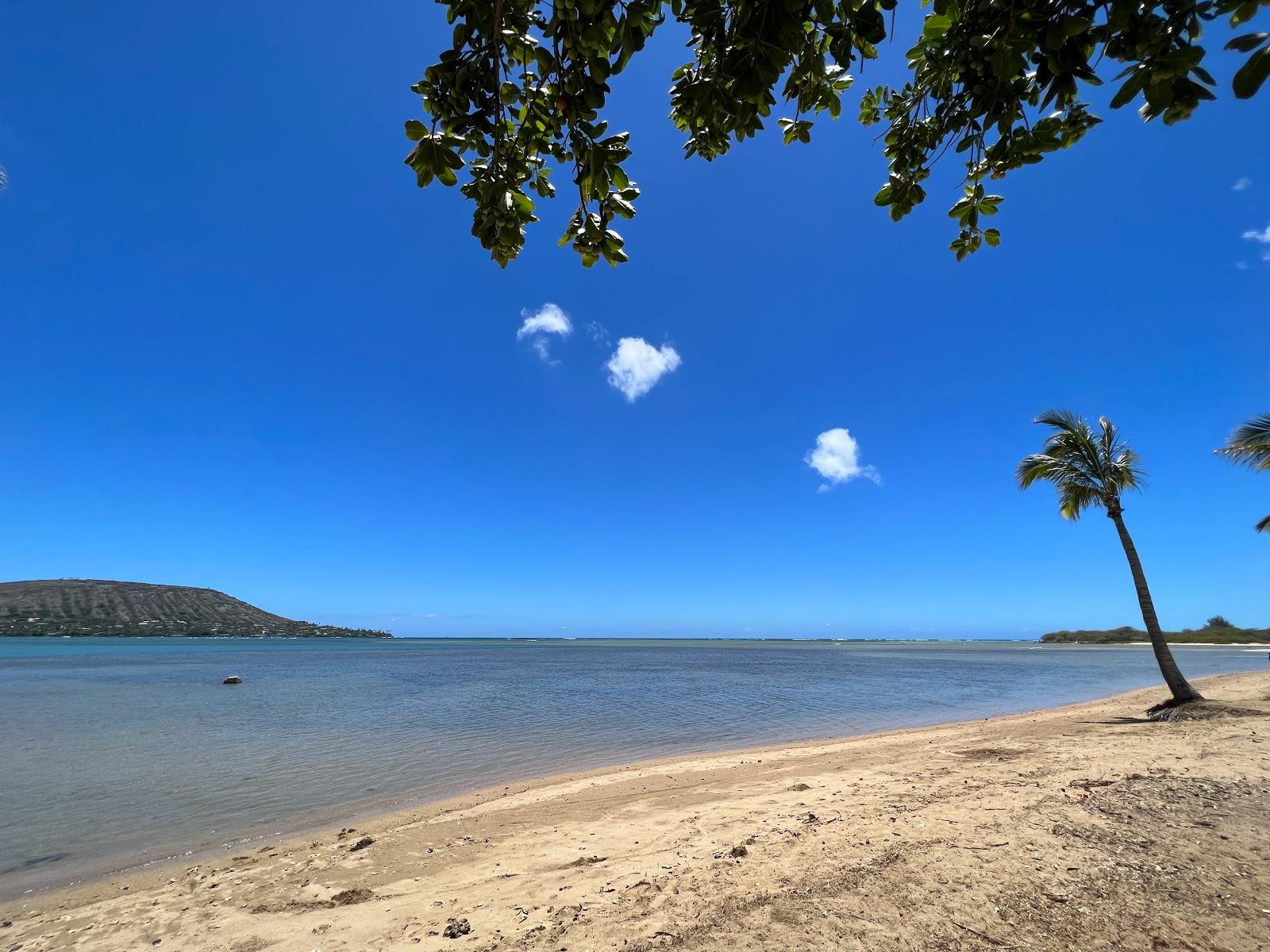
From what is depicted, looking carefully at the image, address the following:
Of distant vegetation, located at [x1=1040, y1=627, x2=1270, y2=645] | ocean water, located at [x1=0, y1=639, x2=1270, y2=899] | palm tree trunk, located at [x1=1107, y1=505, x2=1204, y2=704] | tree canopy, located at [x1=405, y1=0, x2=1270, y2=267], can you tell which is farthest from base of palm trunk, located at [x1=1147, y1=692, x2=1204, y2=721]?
distant vegetation, located at [x1=1040, y1=627, x2=1270, y2=645]

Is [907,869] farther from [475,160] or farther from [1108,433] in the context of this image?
[1108,433]

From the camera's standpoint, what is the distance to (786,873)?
4.51 m

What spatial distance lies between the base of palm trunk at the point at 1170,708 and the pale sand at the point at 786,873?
153 inches

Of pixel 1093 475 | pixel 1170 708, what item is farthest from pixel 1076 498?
pixel 1170 708

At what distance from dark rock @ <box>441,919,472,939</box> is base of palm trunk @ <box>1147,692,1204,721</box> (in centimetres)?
1549

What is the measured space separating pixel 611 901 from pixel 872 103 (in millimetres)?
6362

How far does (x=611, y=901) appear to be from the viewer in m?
4.39

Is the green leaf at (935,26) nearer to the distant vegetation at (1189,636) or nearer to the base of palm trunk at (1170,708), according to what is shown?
the base of palm trunk at (1170,708)

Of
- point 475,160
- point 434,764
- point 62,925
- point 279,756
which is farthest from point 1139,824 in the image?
point 279,756

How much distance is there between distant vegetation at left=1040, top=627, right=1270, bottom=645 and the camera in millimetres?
86188

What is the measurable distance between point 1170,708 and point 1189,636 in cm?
12793

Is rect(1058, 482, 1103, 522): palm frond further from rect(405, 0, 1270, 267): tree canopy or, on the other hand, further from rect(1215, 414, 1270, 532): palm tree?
rect(405, 0, 1270, 267): tree canopy

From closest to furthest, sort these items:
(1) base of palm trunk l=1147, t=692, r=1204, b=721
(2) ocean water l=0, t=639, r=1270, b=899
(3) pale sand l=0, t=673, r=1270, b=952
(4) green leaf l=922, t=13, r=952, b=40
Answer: (4) green leaf l=922, t=13, r=952, b=40 < (3) pale sand l=0, t=673, r=1270, b=952 < (2) ocean water l=0, t=639, r=1270, b=899 < (1) base of palm trunk l=1147, t=692, r=1204, b=721

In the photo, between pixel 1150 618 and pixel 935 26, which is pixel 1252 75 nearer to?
pixel 935 26
